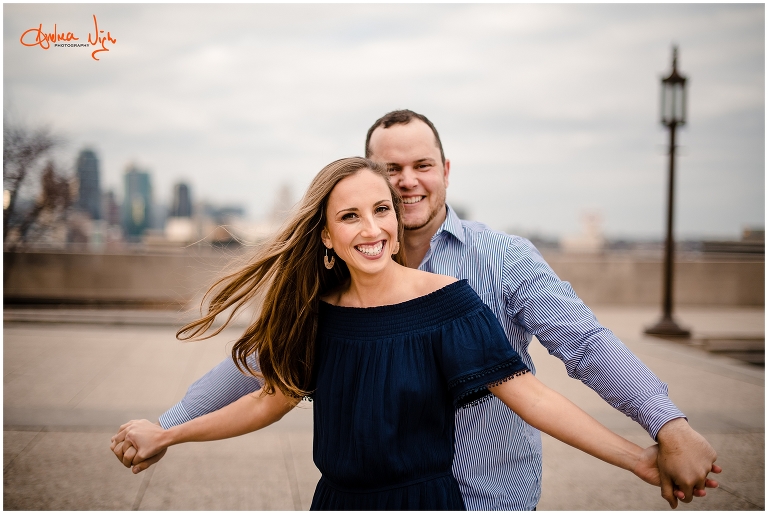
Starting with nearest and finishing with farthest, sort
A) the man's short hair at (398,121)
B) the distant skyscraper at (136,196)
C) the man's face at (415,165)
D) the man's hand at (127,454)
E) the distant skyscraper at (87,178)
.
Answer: the man's hand at (127,454) < the man's face at (415,165) < the man's short hair at (398,121) < the distant skyscraper at (87,178) < the distant skyscraper at (136,196)

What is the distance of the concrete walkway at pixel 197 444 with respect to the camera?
14.6 feet

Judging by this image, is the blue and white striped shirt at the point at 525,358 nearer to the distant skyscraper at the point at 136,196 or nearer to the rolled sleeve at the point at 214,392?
the rolled sleeve at the point at 214,392

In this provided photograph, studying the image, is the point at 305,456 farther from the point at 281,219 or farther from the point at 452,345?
the point at 452,345

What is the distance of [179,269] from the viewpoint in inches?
664

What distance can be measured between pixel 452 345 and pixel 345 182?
649 mm

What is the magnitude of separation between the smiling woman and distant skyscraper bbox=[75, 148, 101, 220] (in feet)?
50.4

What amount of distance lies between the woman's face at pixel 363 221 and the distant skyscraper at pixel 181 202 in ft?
113

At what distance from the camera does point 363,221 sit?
2.21 m

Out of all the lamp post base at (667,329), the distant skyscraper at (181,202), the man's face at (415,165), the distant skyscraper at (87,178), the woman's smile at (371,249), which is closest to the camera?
the woman's smile at (371,249)

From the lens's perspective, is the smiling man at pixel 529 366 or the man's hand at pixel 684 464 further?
the smiling man at pixel 529 366

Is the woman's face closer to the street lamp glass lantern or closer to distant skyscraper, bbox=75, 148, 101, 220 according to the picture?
the street lamp glass lantern

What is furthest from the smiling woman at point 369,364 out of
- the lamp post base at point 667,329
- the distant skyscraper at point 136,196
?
the distant skyscraper at point 136,196

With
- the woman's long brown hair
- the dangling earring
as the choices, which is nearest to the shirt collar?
the woman's long brown hair

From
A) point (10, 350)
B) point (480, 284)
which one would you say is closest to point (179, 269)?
point (10, 350)
